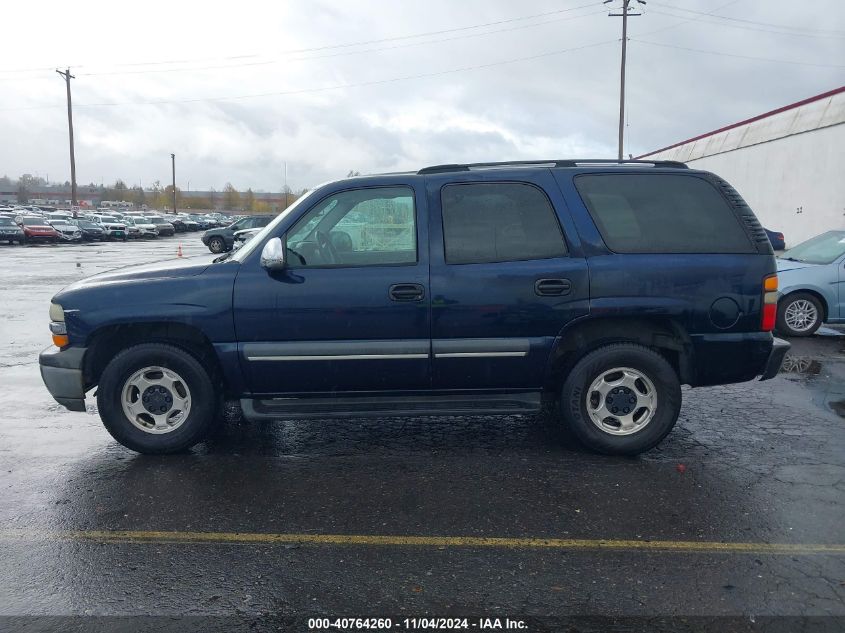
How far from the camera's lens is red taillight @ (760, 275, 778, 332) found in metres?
4.63

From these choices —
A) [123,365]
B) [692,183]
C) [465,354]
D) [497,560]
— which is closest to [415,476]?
[465,354]

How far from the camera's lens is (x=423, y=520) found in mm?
3793

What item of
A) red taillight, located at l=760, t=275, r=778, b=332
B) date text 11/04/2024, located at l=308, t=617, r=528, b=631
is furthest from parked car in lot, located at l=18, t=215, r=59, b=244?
date text 11/04/2024, located at l=308, t=617, r=528, b=631

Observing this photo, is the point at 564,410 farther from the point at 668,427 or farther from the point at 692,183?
the point at 692,183

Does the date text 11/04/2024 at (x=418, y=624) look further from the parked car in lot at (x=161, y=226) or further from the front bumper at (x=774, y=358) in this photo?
the parked car in lot at (x=161, y=226)

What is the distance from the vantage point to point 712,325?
463 cm

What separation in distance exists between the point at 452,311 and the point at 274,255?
1.22 metres

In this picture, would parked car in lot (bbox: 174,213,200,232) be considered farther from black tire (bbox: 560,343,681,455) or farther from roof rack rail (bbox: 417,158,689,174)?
black tire (bbox: 560,343,681,455)

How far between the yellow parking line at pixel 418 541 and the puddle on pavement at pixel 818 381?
290 cm

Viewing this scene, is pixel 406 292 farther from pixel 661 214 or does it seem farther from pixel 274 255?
pixel 661 214

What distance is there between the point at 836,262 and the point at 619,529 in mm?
7404

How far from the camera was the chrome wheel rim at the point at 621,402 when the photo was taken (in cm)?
471

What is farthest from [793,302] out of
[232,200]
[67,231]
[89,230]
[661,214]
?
[232,200]

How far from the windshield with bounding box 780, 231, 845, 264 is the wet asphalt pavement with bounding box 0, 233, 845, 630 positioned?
4522 millimetres
